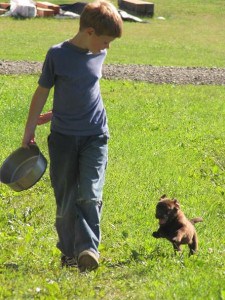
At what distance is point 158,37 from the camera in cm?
3291

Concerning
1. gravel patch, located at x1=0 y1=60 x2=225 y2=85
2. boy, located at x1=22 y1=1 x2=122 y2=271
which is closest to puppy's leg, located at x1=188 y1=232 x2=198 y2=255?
boy, located at x1=22 y1=1 x2=122 y2=271

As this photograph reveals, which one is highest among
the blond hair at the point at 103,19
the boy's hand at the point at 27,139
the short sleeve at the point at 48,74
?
the blond hair at the point at 103,19

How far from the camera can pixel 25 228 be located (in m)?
7.90

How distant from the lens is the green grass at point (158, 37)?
26100 mm

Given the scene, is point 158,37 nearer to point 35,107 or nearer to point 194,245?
point 194,245

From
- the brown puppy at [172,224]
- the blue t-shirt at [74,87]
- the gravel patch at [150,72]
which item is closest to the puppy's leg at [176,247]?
the brown puppy at [172,224]

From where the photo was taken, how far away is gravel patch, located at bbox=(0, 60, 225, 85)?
A: 20.6 m

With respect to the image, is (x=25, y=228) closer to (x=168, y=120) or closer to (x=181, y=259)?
(x=181, y=259)

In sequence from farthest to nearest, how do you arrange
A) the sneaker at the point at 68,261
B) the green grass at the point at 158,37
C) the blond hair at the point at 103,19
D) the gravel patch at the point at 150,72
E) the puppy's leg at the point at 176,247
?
the green grass at the point at 158,37
the gravel patch at the point at 150,72
the puppy's leg at the point at 176,247
the sneaker at the point at 68,261
the blond hair at the point at 103,19

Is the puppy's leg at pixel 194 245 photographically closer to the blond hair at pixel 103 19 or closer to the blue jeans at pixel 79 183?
the blue jeans at pixel 79 183

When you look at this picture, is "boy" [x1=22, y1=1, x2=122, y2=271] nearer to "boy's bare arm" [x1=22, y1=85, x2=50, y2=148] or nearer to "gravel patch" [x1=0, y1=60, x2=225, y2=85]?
"boy's bare arm" [x1=22, y1=85, x2=50, y2=148]

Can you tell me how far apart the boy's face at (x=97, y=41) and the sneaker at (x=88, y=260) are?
1434 mm

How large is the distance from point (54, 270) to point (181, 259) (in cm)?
94

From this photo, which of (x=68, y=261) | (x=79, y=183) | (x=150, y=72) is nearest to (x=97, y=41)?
(x=79, y=183)
